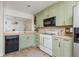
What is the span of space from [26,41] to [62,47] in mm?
2106

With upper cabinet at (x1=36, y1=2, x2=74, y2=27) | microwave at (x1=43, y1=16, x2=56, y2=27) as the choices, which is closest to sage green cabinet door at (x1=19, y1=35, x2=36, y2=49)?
microwave at (x1=43, y1=16, x2=56, y2=27)

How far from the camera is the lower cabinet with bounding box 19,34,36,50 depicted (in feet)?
12.8

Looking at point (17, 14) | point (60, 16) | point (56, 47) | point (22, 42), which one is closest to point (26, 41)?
point (22, 42)

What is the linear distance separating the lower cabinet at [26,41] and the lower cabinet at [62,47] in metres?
1.65

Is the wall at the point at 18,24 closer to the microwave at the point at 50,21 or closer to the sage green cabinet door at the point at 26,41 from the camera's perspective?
the sage green cabinet door at the point at 26,41

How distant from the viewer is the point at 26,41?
416cm

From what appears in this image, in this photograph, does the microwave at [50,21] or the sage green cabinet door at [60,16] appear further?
the microwave at [50,21]

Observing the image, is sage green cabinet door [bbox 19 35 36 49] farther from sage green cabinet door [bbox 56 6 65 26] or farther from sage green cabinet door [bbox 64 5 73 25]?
sage green cabinet door [bbox 64 5 73 25]

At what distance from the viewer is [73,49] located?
221 cm

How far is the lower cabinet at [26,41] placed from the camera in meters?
3.90

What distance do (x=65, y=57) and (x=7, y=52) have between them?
2.15 meters

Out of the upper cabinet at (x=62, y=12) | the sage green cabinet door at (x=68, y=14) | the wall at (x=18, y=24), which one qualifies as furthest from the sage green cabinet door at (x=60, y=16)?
the wall at (x=18, y=24)

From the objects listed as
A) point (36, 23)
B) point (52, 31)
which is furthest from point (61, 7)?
point (36, 23)

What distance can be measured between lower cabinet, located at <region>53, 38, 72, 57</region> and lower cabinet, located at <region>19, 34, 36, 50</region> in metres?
1.65
